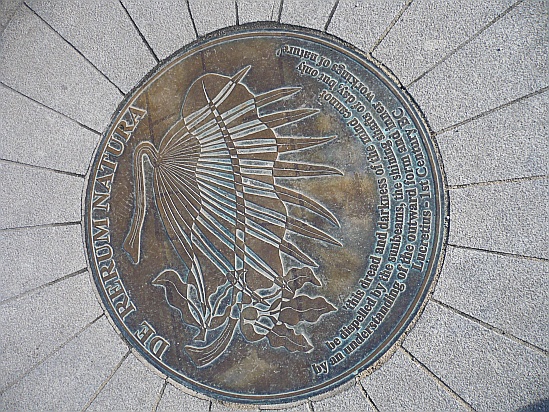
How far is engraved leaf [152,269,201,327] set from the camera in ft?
9.61

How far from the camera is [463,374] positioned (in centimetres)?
278

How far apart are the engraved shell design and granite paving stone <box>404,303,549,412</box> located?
60cm

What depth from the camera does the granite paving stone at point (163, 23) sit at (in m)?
3.00

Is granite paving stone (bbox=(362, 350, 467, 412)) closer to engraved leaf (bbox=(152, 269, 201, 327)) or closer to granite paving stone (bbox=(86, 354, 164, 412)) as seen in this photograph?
engraved leaf (bbox=(152, 269, 201, 327))

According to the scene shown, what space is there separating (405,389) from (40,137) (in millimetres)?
2725

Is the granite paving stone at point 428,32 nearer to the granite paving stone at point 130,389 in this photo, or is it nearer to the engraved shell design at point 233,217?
the engraved shell design at point 233,217

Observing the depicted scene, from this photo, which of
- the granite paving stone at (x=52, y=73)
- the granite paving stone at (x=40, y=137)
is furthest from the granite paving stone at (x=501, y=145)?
the granite paving stone at (x=40, y=137)

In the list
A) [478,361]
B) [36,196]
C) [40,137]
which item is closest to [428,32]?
[478,361]

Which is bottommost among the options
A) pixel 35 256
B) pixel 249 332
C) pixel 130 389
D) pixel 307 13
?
pixel 130 389

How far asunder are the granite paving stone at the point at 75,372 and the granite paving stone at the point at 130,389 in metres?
0.06

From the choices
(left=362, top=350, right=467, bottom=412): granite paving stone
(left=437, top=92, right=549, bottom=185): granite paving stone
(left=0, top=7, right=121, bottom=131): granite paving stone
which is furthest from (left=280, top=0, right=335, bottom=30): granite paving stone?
(left=362, top=350, right=467, bottom=412): granite paving stone

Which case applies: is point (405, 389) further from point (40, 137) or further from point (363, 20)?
point (40, 137)

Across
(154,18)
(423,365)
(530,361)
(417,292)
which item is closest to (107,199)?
(154,18)

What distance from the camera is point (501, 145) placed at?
2.78 m
